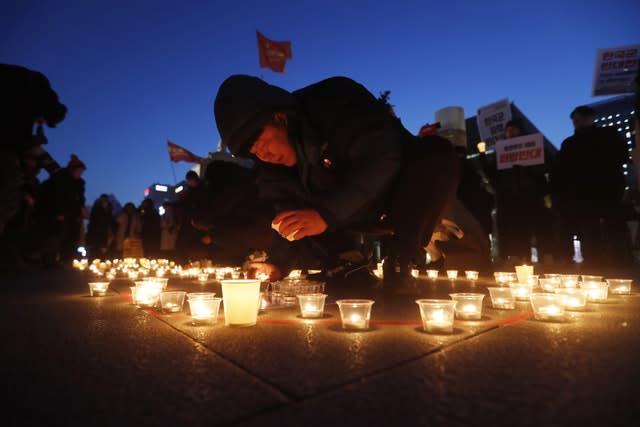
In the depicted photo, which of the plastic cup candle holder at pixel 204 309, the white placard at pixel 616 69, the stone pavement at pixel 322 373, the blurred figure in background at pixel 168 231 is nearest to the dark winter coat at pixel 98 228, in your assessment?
the blurred figure in background at pixel 168 231

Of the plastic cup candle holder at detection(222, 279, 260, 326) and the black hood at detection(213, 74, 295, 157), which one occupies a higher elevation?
the black hood at detection(213, 74, 295, 157)

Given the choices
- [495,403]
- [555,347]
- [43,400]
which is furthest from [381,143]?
[43,400]

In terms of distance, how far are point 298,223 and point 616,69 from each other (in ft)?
22.4

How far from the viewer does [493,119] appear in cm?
811

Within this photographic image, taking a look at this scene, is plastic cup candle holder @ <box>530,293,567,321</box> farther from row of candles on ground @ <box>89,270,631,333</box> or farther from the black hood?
the black hood

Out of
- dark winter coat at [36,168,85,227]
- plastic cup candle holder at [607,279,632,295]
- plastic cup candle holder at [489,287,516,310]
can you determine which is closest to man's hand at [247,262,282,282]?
plastic cup candle holder at [489,287,516,310]

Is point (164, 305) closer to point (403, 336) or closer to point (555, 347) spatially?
point (403, 336)

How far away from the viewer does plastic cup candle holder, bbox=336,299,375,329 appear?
1695 millimetres

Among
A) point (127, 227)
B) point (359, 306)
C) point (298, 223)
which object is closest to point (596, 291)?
point (359, 306)

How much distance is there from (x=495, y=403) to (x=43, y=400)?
1.05 m

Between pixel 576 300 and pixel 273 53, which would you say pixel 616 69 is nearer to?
pixel 576 300

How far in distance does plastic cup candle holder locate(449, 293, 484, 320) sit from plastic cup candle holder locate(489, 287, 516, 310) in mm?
377

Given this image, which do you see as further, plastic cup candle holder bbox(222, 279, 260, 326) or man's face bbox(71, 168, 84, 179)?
man's face bbox(71, 168, 84, 179)

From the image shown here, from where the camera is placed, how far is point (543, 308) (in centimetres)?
188
